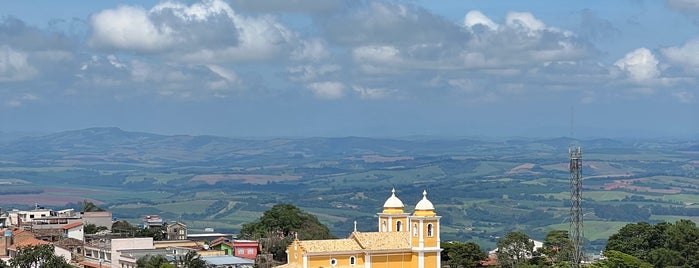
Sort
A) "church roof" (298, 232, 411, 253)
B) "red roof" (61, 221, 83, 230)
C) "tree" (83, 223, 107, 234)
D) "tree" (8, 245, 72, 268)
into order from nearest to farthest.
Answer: "church roof" (298, 232, 411, 253)
"tree" (8, 245, 72, 268)
"red roof" (61, 221, 83, 230)
"tree" (83, 223, 107, 234)

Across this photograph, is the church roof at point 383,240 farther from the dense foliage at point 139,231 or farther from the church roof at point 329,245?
the dense foliage at point 139,231

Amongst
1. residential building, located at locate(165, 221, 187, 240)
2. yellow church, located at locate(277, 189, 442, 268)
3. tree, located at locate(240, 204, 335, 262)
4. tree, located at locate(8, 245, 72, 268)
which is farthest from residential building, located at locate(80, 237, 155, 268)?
yellow church, located at locate(277, 189, 442, 268)

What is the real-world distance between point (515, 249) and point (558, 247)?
12.1 ft

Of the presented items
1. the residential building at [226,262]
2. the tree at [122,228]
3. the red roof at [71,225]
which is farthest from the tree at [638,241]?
the red roof at [71,225]

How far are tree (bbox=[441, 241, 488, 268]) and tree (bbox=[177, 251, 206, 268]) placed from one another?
14099 millimetres

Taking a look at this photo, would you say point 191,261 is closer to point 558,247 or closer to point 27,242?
point 27,242

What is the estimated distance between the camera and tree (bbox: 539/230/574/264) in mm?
67250

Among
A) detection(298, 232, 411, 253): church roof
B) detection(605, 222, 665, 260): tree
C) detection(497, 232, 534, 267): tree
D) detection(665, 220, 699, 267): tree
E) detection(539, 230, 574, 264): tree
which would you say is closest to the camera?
detection(298, 232, 411, 253): church roof

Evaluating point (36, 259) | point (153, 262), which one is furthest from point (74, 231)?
point (153, 262)

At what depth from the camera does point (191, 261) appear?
6228 cm

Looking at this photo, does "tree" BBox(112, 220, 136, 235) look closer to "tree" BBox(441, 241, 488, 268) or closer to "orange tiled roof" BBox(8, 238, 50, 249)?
"orange tiled roof" BBox(8, 238, 50, 249)

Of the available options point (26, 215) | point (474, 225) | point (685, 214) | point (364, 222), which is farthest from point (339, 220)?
point (26, 215)

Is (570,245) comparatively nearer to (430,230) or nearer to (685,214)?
(430,230)

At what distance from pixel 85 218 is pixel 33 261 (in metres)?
27.3
